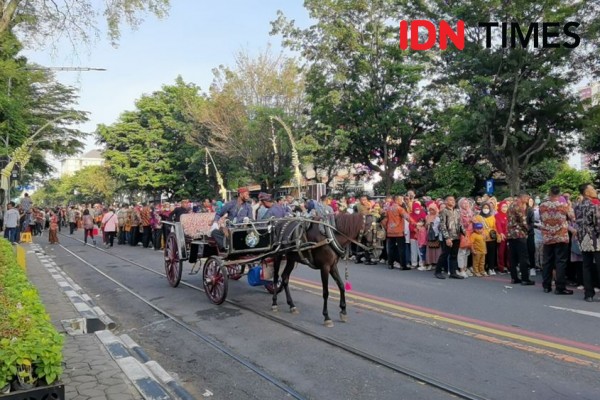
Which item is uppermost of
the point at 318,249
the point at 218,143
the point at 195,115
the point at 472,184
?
the point at 195,115

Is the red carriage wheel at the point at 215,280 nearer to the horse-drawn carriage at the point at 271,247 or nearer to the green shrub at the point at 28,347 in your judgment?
the horse-drawn carriage at the point at 271,247

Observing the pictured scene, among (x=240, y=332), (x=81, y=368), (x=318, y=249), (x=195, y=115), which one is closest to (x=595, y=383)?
(x=318, y=249)

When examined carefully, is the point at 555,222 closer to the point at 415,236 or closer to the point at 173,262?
the point at 415,236

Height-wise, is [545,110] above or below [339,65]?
below

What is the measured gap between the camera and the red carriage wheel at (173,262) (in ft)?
35.0

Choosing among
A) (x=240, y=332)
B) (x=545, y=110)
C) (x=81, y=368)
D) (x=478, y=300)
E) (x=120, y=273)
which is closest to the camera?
(x=81, y=368)

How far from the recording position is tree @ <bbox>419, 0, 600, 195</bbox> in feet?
79.9

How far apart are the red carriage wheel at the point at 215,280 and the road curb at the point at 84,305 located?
1744 mm

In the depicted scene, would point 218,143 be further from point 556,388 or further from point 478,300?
point 556,388

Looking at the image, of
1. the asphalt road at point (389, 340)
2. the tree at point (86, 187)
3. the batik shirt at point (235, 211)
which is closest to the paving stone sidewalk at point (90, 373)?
the asphalt road at point (389, 340)

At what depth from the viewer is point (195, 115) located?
130 feet

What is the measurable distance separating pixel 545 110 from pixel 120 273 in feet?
74.7

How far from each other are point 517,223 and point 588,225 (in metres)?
2.07

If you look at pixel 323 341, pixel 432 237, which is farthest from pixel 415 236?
pixel 323 341
